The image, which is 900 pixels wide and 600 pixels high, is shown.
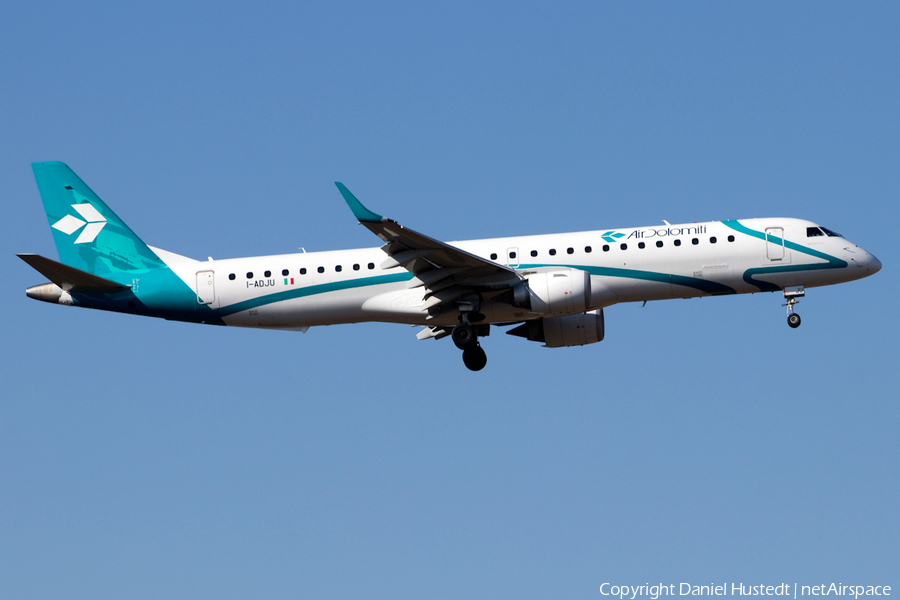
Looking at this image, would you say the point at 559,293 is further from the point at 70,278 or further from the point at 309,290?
the point at 70,278

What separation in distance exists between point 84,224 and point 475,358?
51.3 feet

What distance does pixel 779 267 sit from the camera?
→ 1419 inches

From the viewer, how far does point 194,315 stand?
125ft

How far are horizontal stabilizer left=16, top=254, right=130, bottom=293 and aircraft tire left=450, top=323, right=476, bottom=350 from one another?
11.8m

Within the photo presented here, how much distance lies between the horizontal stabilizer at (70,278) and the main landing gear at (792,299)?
22.9 meters

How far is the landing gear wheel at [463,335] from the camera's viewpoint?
3656cm

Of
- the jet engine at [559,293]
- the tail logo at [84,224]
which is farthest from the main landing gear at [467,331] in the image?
the tail logo at [84,224]

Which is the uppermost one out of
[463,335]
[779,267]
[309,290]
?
[779,267]

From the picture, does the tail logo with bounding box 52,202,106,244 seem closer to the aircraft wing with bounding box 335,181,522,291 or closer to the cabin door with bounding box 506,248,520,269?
the aircraft wing with bounding box 335,181,522,291

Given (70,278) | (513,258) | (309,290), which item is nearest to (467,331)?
(513,258)

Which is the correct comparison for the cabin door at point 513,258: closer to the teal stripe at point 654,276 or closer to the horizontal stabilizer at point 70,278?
the teal stripe at point 654,276

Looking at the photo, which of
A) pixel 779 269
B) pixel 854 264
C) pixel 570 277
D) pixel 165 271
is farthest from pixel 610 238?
pixel 165 271

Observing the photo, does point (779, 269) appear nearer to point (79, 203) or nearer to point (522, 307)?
point (522, 307)

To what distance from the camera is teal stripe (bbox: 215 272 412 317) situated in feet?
120
